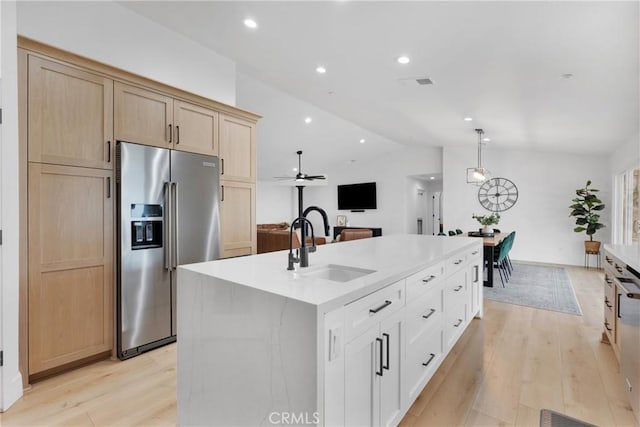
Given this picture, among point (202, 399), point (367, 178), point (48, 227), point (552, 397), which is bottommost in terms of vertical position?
point (552, 397)

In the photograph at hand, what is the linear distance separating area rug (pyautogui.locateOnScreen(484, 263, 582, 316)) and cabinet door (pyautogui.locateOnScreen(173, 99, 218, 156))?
156 inches

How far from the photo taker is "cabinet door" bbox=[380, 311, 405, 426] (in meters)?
1.46

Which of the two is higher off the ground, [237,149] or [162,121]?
[162,121]

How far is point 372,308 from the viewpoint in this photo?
1359 millimetres

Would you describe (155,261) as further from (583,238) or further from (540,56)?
(583,238)

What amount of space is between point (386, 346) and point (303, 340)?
537mm

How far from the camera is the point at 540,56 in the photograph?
2.64 metres

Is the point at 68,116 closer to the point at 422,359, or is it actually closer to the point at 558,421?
the point at 422,359

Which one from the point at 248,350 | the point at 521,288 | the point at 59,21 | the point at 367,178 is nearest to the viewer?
the point at 248,350

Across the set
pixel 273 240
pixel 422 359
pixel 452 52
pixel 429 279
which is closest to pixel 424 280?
pixel 429 279

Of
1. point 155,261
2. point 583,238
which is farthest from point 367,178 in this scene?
point 155,261

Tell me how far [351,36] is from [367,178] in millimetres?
7891

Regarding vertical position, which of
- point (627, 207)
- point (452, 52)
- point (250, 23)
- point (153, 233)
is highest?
point (250, 23)

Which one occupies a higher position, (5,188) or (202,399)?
(5,188)
